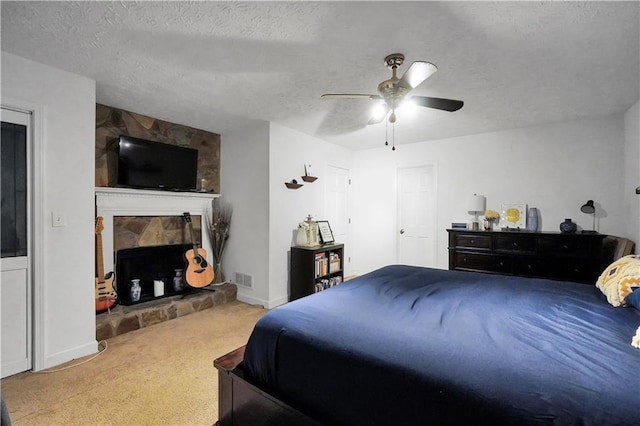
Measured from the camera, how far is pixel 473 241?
390cm

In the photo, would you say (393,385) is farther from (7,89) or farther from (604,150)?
(604,150)

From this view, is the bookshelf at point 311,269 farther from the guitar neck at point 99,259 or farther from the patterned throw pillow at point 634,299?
the patterned throw pillow at point 634,299

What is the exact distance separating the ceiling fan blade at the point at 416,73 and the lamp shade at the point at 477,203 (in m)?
2.74

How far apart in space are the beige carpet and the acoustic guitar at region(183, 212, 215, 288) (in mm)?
842

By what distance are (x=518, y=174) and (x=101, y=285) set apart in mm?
5227

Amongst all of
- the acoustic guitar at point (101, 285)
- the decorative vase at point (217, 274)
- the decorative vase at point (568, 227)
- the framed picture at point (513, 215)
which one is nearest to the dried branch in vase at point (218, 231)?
the decorative vase at point (217, 274)

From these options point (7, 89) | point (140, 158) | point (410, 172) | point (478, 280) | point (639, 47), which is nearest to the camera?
point (639, 47)

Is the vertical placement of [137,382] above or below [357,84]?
below

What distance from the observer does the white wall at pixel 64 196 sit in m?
2.28

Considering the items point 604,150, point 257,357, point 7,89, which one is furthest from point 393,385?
point 604,150

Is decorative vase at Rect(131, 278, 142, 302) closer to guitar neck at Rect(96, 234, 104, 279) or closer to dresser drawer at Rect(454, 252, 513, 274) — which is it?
guitar neck at Rect(96, 234, 104, 279)

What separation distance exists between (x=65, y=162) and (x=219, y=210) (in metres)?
2.04

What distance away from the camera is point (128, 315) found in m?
3.01

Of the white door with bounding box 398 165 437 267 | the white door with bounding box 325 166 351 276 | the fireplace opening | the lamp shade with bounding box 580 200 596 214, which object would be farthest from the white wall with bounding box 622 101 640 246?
the fireplace opening
